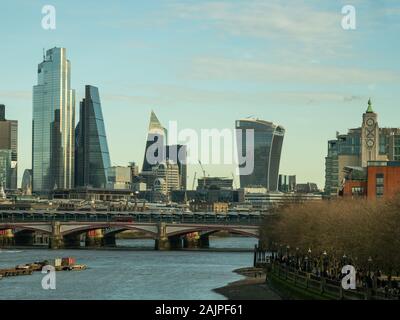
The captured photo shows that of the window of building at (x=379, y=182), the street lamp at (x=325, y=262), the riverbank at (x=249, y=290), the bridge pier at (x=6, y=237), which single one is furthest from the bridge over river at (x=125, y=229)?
the street lamp at (x=325, y=262)

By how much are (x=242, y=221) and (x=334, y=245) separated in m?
97.2

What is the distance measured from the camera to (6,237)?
16788 cm

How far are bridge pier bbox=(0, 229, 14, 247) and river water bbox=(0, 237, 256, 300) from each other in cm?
3286

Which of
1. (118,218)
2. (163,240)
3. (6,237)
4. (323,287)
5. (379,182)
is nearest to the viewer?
(323,287)

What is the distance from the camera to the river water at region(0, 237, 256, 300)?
2832 inches

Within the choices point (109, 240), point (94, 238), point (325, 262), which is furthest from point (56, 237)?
point (325, 262)

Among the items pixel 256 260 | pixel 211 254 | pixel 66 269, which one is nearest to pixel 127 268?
pixel 66 269

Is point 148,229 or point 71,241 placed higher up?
point 148,229

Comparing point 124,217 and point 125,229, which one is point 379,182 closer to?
point 125,229

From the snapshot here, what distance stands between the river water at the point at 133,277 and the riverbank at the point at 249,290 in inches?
41.3

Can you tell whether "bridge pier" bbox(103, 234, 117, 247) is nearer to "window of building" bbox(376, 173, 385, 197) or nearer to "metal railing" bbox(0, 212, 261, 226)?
"metal railing" bbox(0, 212, 261, 226)

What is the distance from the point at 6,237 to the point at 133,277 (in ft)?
274
